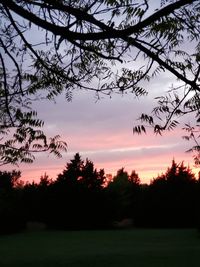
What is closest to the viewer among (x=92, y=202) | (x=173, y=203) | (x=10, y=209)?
(x=10, y=209)

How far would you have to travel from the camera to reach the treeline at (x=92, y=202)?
45.0 meters

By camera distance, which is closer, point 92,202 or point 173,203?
point 92,202

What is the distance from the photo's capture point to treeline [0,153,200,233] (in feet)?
148

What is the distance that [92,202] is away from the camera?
45.6 metres

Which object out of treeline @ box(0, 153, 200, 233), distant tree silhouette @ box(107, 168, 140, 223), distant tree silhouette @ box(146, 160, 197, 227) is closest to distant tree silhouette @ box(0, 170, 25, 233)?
treeline @ box(0, 153, 200, 233)

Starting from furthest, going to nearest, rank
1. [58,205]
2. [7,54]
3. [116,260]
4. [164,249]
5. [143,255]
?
[58,205], [164,249], [143,255], [116,260], [7,54]

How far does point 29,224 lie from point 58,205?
Answer: 353 centimetres

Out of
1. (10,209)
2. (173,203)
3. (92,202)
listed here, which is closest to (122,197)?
(92,202)

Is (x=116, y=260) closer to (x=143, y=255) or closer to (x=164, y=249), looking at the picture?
(x=143, y=255)

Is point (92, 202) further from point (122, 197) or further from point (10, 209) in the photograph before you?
point (10, 209)

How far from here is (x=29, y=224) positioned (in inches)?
1807

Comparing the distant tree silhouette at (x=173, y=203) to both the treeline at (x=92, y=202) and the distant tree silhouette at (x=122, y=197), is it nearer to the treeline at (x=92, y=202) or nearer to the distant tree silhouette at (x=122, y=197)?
the treeline at (x=92, y=202)

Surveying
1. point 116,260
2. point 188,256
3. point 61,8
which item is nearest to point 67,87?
point 61,8

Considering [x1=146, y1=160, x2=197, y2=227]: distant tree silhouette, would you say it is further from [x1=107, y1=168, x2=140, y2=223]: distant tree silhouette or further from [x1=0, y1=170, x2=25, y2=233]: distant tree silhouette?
[x1=0, y1=170, x2=25, y2=233]: distant tree silhouette
